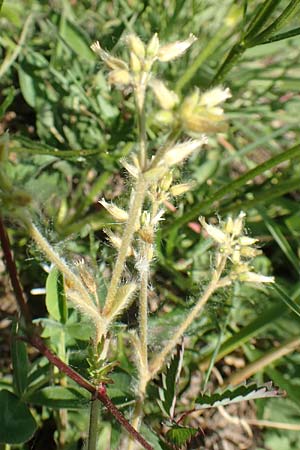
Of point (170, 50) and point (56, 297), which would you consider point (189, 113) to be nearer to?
point (170, 50)

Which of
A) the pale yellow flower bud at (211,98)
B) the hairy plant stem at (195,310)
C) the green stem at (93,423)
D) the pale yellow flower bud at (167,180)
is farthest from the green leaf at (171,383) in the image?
the pale yellow flower bud at (211,98)

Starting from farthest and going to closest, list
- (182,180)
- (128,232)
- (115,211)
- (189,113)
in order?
(182,180) < (115,211) < (128,232) < (189,113)

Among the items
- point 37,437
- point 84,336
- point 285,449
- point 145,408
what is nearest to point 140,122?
point 84,336

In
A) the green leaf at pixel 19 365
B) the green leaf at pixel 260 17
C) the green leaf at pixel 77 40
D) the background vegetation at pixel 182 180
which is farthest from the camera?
the green leaf at pixel 77 40

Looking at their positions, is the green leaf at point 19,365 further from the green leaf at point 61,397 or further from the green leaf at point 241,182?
→ the green leaf at point 241,182

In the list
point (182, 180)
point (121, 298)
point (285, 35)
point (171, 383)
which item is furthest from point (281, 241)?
point (121, 298)

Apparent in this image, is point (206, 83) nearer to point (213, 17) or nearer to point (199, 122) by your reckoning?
point (213, 17)
